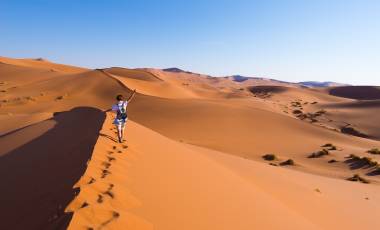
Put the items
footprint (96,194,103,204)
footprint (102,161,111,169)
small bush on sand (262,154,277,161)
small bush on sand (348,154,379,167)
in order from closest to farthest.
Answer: footprint (96,194,103,204) → footprint (102,161,111,169) → small bush on sand (348,154,379,167) → small bush on sand (262,154,277,161)

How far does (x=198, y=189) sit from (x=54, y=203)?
276 centimetres

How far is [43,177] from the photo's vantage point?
257 inches

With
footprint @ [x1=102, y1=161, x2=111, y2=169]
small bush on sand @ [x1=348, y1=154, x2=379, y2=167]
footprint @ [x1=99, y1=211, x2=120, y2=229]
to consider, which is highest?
footprint @ [x1=102, y1=161, x2=111, y2=169]

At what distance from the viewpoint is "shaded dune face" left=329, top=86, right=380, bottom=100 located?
82.4 m

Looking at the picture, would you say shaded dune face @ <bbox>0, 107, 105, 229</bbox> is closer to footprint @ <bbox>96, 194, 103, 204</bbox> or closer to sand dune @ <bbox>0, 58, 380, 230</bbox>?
sand dune @ <bbox>0, 58, 380, 230</bbox>

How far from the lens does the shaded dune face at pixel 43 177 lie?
4.74 m

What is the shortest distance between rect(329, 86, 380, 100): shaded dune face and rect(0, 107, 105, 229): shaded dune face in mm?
81236

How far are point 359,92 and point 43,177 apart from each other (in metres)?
90.1

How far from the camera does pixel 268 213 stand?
6797mm

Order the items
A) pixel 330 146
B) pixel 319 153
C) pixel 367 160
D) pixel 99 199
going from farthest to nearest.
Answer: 1. pixel 330 146
2. pixel 319 153
3. pixel 367 160
4. pixel 99 199

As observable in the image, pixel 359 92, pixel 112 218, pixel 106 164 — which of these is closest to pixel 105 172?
pixel 106 164

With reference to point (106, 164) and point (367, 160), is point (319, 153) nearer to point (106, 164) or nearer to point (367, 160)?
point (367, 160)

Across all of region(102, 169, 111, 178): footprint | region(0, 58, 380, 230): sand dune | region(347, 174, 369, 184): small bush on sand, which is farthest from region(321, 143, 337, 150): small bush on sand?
region(102, 169, 111, 178): footprint

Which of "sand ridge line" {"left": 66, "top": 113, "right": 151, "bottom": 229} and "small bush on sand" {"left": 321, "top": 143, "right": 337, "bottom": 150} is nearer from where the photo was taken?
"sand ridge line" {"left": 66, "top": 113, "right": 151, "bottom": 229}
